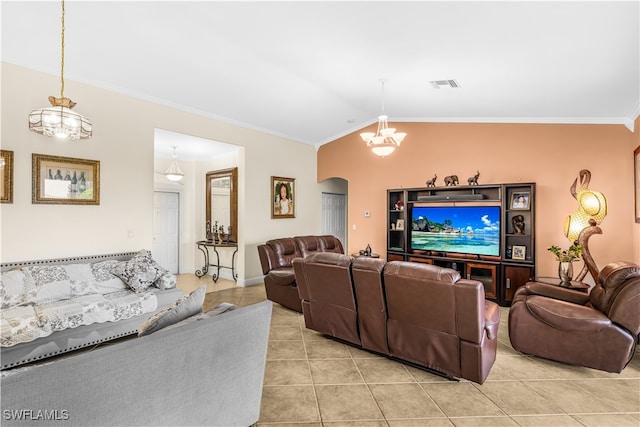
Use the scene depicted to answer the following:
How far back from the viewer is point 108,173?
416cm

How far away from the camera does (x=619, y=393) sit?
247 centimetres

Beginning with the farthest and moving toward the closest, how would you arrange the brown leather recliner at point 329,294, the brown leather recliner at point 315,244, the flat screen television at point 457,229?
the brown leather recliner at point 315,244
the flat screen television at point 457,229
the brown leather recliner at point 329,294

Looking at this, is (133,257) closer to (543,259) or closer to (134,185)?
(134,185)

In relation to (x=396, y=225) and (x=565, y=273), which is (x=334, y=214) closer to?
(x=396, y=225)

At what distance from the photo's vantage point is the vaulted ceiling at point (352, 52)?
269cm

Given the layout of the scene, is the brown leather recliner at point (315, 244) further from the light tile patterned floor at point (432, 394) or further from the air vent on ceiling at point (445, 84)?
the air vent on ceiling at point (445, 84)

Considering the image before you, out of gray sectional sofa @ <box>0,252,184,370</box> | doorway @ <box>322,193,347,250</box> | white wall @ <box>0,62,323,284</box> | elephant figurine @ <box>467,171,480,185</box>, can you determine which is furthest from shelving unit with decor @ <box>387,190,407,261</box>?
gray sectional sofa @ <box>0,252,184,370</box>

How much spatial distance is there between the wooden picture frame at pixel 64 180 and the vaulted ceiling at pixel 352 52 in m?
0.68

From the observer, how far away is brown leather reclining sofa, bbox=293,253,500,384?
2455 mm

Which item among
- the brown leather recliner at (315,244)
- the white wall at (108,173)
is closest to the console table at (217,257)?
the white wall at (108,173)

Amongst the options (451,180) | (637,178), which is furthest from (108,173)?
(637,178)

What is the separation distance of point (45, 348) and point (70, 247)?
1.29 metres

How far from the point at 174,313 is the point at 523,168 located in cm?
535

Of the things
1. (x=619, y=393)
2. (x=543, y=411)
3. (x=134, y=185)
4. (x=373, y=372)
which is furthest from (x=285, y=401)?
(x=134, y=185)
